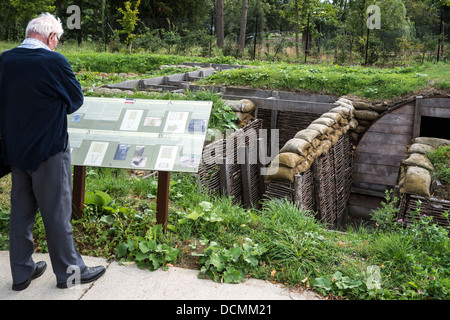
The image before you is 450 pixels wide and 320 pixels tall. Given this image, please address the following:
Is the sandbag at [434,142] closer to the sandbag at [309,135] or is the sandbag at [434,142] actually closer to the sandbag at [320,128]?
the sandbag at [320,128]

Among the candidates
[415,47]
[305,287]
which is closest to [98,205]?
[305,287]

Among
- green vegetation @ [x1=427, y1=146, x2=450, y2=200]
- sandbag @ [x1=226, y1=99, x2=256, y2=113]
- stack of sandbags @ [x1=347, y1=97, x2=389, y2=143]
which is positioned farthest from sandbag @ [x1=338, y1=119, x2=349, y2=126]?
green vegetation @ [x1=427, y1=146, x2=450, y2=200]

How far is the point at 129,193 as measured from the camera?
17.1 feet

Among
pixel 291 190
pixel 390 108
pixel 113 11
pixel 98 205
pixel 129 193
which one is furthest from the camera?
pixel 113 11

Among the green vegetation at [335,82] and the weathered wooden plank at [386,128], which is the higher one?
the green vegetation at [335,82]

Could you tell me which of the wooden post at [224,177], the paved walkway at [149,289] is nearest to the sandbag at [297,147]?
the wooden post at [224,177]

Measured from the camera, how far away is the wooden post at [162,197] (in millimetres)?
4004

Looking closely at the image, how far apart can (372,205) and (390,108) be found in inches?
91.0

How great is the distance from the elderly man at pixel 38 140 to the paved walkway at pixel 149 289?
11cm

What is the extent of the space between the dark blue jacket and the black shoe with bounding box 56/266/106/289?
0.94m

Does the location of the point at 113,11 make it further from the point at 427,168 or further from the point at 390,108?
the point at 427,168

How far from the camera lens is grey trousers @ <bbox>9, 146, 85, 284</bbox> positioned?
10.2ft

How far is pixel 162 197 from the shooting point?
4051 millimetres

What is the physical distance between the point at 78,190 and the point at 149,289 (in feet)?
4.72
